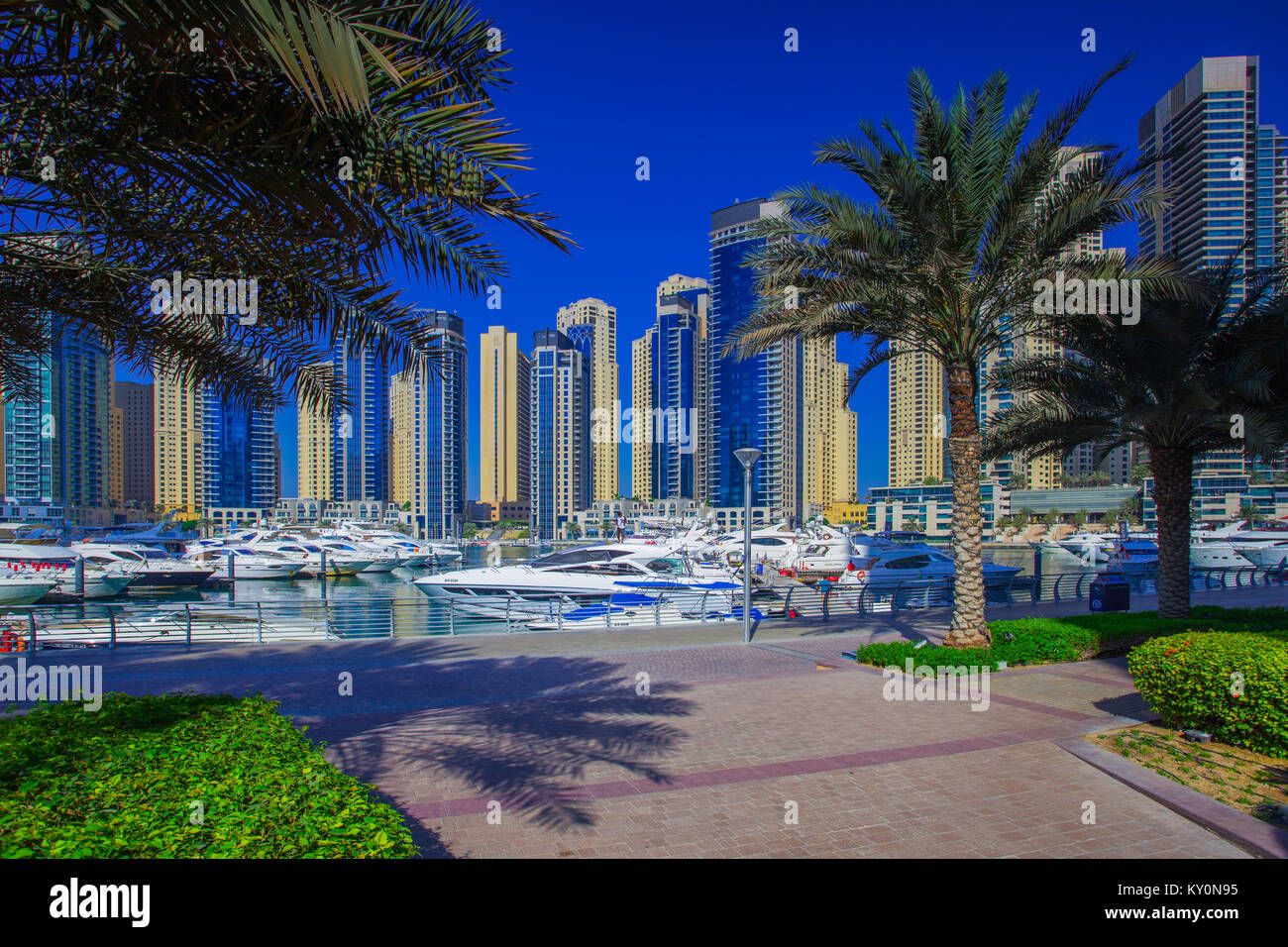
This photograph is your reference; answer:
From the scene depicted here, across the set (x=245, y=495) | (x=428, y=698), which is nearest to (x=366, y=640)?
(x=428, y=698)

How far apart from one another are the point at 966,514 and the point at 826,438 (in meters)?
125

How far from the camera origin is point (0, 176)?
14.6ft

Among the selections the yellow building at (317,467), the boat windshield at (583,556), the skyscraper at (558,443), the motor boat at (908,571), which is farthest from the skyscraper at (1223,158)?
the yellow building at (317,467)

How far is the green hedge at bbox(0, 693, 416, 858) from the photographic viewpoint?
2770mm

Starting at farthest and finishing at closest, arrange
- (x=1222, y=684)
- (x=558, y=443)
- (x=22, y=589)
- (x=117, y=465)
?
1. (x=558, y=443)
2. (x=117, y=465)
3. (x=22, y=589)
4. (x=1222, y=684)

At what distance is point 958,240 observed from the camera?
11.0 metres

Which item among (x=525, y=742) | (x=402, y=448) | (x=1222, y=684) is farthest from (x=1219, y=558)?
(x=402, y=448)

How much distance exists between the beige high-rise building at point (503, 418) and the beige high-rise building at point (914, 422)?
66.5m

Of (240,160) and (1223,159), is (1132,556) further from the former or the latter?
(240,160)

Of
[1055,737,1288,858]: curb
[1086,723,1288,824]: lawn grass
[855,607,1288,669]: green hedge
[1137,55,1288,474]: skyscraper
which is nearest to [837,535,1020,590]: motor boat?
[855,607,1288,669]: green hedge

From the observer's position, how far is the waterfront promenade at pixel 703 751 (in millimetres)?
5215

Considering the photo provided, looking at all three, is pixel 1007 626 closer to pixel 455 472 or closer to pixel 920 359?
pixel 455 472

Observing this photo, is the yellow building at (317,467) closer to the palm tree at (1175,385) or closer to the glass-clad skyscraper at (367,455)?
the glass-clad skyscraper at (367,455)
